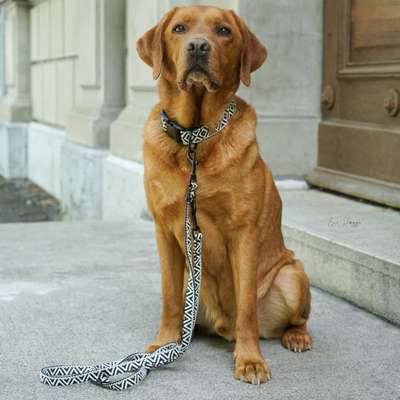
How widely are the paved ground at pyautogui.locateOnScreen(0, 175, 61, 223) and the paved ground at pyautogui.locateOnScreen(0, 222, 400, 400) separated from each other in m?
4.04

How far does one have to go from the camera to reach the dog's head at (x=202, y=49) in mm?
2895

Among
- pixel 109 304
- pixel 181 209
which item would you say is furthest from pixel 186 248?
pixel 109 304

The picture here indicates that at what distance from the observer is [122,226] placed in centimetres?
633

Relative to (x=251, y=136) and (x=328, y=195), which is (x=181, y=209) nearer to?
(x=251, y=136)

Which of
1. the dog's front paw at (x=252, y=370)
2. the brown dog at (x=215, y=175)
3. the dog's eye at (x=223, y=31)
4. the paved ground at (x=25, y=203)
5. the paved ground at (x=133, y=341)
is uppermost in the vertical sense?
the dog's eye at (x=223, y=31)

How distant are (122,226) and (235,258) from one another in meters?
3.32

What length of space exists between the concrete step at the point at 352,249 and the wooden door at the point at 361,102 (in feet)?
0.89

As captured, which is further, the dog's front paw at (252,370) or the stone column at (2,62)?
the stone column at (2,62)

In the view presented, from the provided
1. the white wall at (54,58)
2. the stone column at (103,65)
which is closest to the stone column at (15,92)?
the white wall at (54,58)

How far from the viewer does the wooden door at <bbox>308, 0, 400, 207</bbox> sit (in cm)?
504

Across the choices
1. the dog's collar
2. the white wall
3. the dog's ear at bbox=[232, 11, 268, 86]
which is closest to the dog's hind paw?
the dog's collar

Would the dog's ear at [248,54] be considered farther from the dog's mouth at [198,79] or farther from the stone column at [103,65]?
the stone column at [103,65]

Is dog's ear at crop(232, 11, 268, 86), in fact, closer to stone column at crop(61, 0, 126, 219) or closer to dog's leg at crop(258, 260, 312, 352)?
dog's leg at crop(258, 260, 312, 352)

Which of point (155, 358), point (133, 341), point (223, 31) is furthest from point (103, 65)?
point (155, 358)
